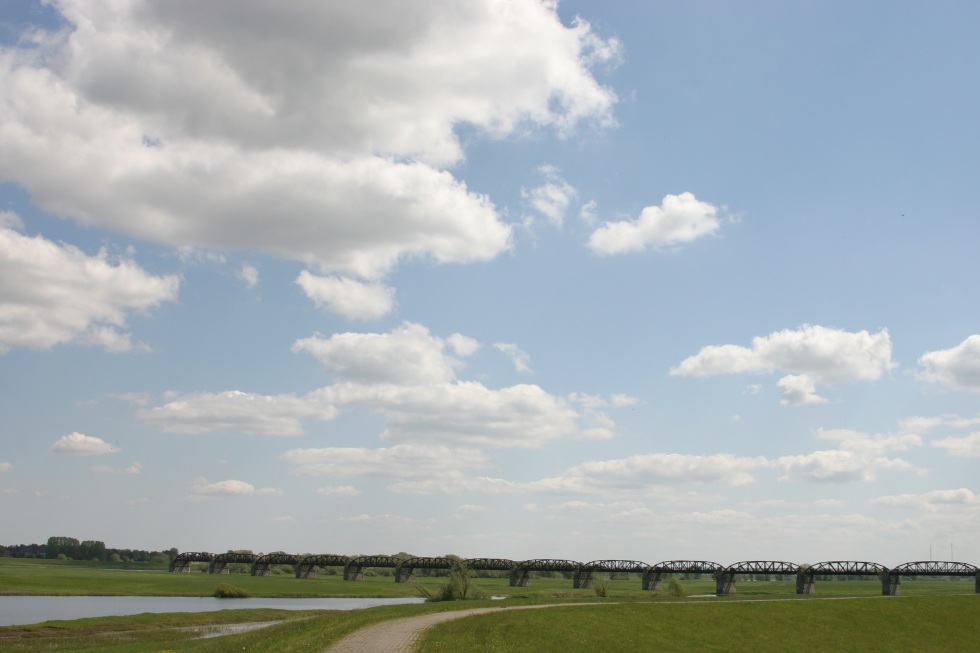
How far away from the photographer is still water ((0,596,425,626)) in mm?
72750

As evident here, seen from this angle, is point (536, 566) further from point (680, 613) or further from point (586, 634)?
point (586, 634)

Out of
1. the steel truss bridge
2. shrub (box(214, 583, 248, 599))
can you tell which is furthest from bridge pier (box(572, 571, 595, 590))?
shrub (box(214, 583, 248, 599))

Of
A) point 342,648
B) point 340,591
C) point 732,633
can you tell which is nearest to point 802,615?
point 732,633

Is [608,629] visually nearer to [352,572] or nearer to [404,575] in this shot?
[404,575]

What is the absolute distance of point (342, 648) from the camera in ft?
114

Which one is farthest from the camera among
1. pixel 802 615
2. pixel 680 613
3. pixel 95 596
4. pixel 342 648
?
pixel 95 596

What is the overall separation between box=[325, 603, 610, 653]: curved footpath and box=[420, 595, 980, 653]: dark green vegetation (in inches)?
39.0

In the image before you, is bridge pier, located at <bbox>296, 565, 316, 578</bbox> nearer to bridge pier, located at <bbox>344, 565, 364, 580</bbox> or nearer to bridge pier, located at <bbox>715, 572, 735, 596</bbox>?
bridge pier, located at <bbox>344, 565, 364, 580</bbox>

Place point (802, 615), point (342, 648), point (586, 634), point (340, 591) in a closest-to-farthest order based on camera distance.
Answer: point (342, 648), point (586, 634), point (802, 615), point (340, 591)

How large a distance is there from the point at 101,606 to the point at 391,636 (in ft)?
209

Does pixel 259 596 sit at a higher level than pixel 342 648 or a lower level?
lower

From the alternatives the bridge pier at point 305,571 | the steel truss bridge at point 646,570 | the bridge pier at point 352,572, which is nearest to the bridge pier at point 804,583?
the steel truss bridge at point 646,570

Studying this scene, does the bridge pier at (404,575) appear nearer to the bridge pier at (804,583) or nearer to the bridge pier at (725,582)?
the bridge pier at (725,582)

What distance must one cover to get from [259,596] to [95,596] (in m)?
22.4
